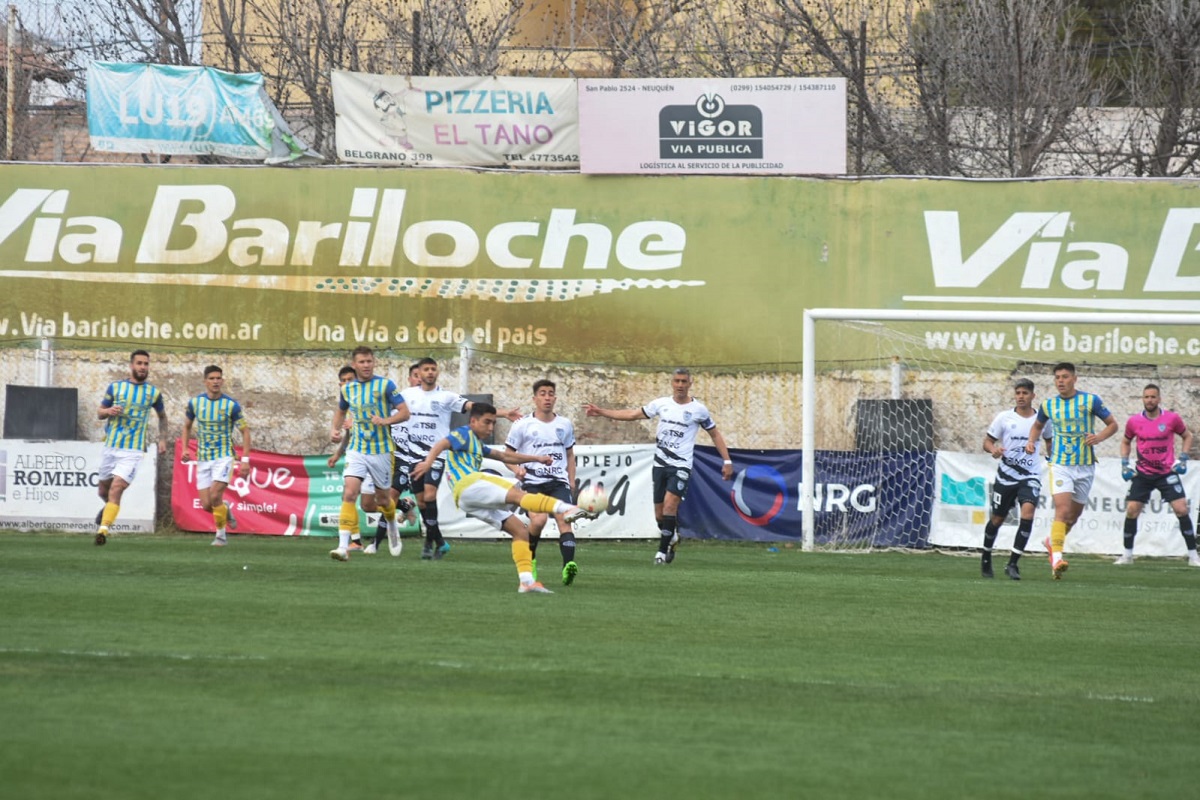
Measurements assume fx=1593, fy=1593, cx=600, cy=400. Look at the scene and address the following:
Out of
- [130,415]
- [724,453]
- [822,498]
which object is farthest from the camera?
[822,498]

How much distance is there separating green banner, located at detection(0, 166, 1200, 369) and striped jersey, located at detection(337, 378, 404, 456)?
7210 millimetres

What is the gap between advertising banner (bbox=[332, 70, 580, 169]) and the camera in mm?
24562

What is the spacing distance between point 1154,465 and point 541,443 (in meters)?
8.24

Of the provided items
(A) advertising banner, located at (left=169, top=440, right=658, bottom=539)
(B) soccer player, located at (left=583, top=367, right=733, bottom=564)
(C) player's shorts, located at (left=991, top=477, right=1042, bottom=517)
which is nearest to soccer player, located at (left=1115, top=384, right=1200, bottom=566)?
(C) player's shorts, located at (left=991, top=477, right=1042, bottom=517)

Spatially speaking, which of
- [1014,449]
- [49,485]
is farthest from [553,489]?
[49,485]

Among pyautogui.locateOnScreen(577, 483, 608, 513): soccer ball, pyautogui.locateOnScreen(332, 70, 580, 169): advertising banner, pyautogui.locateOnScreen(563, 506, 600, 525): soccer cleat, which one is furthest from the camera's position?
pyautogui.locateOnScreen(332, 70, 580, 169): advertising banner

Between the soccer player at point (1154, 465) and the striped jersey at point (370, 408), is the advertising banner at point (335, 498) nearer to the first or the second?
the striped jersey at point (370, 408)

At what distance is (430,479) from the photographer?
57.3 ft

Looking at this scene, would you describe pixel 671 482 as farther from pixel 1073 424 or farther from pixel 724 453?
pixel 1073 424

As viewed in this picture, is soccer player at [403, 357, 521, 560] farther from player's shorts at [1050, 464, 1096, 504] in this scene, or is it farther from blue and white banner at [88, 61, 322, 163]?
blue and white banner at [88, 61, 322, 163]

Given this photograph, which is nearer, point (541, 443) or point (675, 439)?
point (541, 443)

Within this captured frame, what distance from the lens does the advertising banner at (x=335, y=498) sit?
21516mm

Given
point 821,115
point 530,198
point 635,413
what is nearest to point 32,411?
point 530,198

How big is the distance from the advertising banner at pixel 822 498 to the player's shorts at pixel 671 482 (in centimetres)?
375
